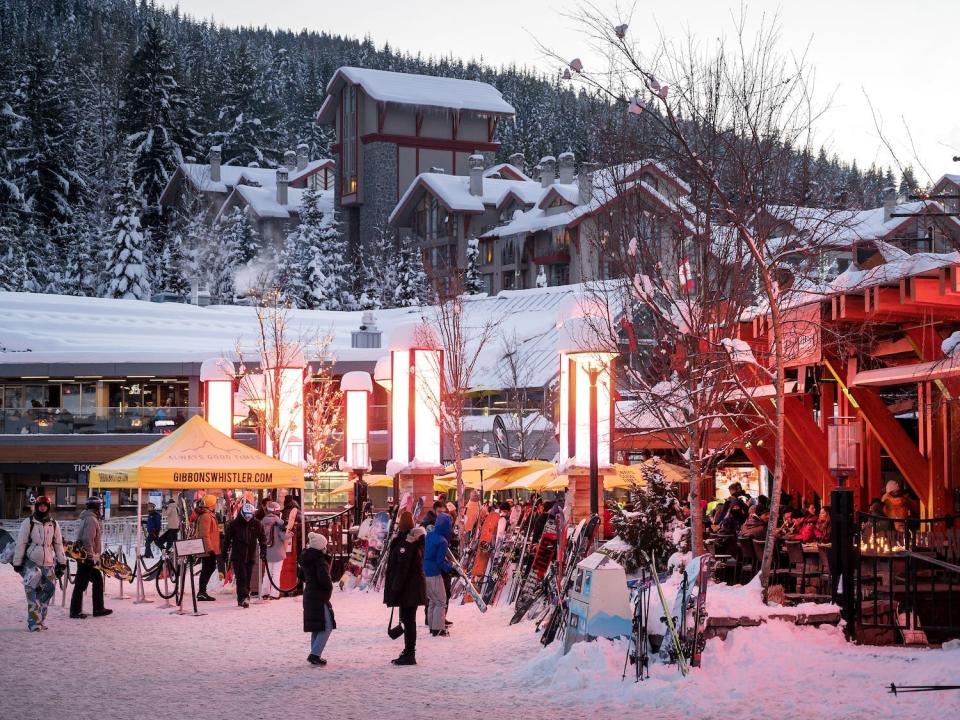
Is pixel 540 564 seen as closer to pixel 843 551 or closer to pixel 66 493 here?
pixel 843 551

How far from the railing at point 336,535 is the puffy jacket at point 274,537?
1660mm

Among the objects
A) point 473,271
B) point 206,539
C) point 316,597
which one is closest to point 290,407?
point 206,539

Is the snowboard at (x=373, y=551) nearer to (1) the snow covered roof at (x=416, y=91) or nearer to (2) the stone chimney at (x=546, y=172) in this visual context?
(2) the stone chimney at (x=546, y=172)

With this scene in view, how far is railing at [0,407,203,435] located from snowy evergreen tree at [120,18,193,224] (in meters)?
40.5

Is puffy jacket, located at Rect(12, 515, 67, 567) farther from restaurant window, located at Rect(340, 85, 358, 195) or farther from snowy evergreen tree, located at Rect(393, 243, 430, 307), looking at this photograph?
restaurant window, located at Rect(340, 85, 358, 195)

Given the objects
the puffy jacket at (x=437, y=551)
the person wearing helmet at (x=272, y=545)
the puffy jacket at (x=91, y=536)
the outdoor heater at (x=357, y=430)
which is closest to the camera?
the puffy jacket at (x=437, y=551)

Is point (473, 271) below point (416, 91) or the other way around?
below

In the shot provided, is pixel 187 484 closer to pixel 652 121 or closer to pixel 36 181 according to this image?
pixel 652 121

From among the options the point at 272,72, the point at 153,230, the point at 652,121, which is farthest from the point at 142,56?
the point at 652,121

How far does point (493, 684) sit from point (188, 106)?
270 ft

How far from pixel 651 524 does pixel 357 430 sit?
34.1 feet

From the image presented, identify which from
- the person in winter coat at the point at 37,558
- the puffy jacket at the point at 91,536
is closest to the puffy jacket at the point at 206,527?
the puffy jacket at the point at 91,536

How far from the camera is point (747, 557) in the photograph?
54.5 feet

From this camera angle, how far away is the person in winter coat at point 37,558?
1500 cm
